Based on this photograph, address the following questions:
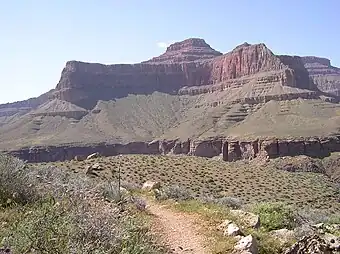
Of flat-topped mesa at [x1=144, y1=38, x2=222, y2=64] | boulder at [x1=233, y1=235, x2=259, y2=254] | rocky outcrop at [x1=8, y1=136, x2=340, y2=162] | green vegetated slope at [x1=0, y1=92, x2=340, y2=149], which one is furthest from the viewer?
flat-topped mesa at [x1=144, y1=38, x2=222, y2=64]

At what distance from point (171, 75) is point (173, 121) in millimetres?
39336

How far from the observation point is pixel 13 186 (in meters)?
10.6

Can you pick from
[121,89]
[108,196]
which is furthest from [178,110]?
[108,196]

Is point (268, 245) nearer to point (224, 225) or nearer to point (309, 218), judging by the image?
point (224, 225)

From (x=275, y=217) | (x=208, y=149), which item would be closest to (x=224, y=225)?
(x=275, y=217)

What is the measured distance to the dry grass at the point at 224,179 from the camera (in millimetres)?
29625

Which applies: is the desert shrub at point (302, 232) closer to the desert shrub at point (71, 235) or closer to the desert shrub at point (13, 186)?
the desert shrub at point (71, 235)

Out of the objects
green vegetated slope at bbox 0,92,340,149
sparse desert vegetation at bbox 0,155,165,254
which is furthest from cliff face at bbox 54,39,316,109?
sparse desert vegetation at bbox 0,155,165,254

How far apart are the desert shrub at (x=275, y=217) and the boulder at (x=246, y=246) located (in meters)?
2.86

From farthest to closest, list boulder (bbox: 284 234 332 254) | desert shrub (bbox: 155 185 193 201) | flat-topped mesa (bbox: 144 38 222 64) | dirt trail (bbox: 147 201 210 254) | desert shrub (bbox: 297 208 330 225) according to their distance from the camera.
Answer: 1. flat-topped mesa (bbox: 144 38 222 64)
2. desert shrub (bbox: 155 185 193 201)
3. desert shrub (bbox: 297 208 330 225)
4. dirt trail (bbox: 147 201 210 254)
5. boulder (bbox: 284 234 332 254)

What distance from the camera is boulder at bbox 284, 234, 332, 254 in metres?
8.09

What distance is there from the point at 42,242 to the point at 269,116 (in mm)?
95748

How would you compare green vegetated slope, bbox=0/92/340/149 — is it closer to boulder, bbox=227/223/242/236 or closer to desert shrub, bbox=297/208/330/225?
desert shrub, bbox=297/208/330/225

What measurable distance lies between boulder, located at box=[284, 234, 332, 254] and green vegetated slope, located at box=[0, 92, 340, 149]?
74030 millimetres
